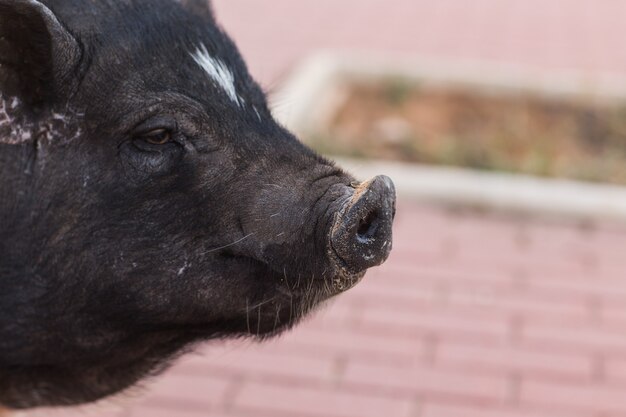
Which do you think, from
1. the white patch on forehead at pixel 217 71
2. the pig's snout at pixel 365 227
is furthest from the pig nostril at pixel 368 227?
the white patch on forehead at pixel 217 71

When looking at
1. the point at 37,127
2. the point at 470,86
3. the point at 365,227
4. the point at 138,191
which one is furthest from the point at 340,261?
the point at 470,86

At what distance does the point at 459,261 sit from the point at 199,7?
284 centimetres

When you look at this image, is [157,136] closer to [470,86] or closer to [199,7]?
[199,7]

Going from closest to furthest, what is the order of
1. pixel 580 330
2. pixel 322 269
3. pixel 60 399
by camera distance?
1. pixel 322 269
2. pixel 60 399
3. pixel 580 330

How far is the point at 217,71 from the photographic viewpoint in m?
2.58

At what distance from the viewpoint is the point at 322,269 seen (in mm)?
2383

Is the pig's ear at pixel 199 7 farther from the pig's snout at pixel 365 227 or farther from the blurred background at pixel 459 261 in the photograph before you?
the pig's snout at pixel 365 227

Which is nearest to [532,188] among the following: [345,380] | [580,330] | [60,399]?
A: [580,330]

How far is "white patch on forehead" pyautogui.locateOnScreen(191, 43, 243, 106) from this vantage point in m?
2.56

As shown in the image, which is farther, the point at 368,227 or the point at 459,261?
the point at 459,261

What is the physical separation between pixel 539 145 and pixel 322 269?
Answer: 15.3ft

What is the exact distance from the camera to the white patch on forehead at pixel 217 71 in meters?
2.56

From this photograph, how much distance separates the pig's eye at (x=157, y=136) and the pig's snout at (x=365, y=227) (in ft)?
1.45

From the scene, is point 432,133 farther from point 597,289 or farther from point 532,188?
point 597,289
